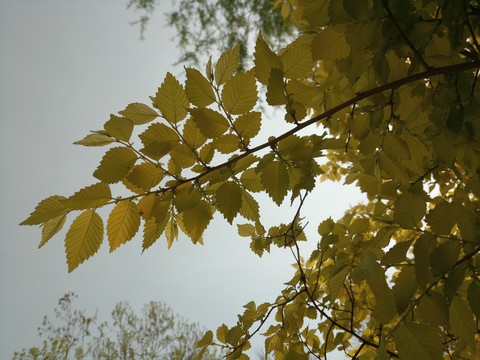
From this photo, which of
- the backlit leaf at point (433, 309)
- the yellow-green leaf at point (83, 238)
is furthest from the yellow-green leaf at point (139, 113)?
the backlit leaf at point (433, 309)

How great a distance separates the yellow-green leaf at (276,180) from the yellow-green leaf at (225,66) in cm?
20

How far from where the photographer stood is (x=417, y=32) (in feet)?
1.86

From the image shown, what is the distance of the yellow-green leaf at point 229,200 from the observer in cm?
65

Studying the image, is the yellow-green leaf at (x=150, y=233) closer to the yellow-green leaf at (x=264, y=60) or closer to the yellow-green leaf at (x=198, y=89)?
the yellow-green leaf at (x=198, y=89)

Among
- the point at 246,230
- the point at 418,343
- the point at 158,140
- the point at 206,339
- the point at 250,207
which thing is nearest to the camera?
the point at 418,343

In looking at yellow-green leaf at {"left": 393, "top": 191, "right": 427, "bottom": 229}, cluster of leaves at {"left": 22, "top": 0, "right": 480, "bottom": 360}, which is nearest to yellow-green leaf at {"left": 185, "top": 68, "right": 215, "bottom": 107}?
cluster of leaves at {"left": 22, "top": 0, "right": 480, "bottom": 360}

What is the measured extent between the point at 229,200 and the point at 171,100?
0.23 meters

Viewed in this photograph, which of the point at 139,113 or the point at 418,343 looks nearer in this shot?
the point at 418,343

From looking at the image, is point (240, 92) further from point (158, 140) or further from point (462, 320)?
point (462, 320)

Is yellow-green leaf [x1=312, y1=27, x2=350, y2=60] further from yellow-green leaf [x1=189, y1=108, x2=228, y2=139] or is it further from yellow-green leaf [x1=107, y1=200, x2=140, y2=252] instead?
yellow-green leaf [x1=107, y1=200, x2=140, y2=252]

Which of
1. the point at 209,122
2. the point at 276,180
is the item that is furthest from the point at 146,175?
the point at 276,180

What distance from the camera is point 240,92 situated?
64cm

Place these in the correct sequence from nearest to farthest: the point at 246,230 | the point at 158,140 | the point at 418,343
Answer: the point at 418,343 → the point at 158,140 → the point at 246,230

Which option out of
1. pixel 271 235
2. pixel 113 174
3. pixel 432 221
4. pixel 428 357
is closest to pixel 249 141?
pixel 113 174
